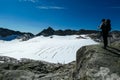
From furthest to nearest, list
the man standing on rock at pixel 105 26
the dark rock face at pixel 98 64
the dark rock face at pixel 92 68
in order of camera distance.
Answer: the man standing on rock at pixel 105 26 → the dark rock face at pixel 92 68 → the dark rock face at pixel 98 64

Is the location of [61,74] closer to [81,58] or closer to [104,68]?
[81,58]

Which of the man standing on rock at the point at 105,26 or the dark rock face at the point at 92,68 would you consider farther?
the man standing on rock at the point at 105,26

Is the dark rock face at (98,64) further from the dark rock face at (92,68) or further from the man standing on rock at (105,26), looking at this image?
the man standing on rock at (105,26)

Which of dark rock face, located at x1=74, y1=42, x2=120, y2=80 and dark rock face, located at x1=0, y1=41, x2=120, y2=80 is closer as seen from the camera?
dark rock face, located at x1=74, y1=42, x2=120, y2=80

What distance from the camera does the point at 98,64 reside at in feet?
58.1

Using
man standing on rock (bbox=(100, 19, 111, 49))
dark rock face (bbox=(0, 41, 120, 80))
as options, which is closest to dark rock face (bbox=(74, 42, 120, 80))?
dark rock face (bbox=(0, 41, 120, 80))

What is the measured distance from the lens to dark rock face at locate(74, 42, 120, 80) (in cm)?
1653

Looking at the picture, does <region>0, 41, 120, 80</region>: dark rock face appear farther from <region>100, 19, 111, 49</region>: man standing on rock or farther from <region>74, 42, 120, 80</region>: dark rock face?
<region>100, 19, 111, 49</region>: man standing on rock

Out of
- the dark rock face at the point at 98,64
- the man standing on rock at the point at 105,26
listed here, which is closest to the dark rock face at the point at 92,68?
the dark rock face at the point at 98,64

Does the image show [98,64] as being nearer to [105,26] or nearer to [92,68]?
[92,68]

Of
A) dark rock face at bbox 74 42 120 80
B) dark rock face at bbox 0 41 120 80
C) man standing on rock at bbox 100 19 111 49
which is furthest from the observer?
man standing on rock at bbox 100 19 111 49

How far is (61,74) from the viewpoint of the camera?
946 inches

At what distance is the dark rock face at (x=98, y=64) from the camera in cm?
1653

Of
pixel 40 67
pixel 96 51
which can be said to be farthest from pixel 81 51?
pixel 40 67
